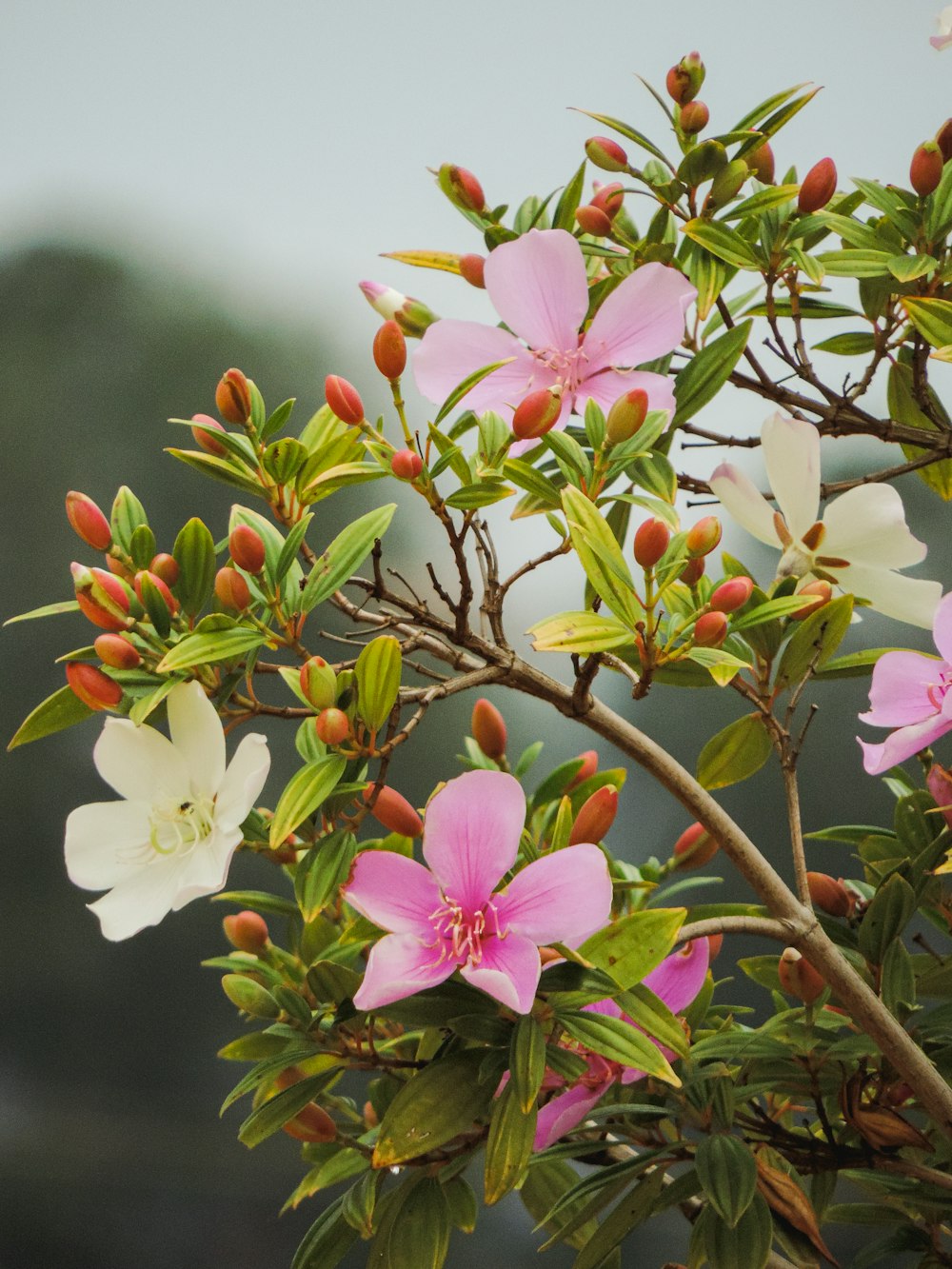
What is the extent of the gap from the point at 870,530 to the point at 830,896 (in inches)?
11.5

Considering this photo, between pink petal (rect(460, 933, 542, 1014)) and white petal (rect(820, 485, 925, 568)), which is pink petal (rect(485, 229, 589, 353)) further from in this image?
pink petal (rect(460, 933, 542, 1014))

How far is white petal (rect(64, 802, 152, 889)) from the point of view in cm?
68

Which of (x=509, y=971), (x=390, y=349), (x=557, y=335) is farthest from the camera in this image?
(x=557, y=335)

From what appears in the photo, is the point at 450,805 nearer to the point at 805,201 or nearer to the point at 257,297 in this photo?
the point at 805,201

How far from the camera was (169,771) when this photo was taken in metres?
0.68

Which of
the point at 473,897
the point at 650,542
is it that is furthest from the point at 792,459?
the point at 473,897

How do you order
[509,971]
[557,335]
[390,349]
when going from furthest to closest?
[557,335], [390,349], [509,971]

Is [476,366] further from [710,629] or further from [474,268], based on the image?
[710,629]

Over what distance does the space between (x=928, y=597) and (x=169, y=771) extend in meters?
0.51

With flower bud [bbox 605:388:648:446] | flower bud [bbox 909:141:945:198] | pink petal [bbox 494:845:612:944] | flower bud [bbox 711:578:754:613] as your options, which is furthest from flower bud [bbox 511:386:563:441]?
flower bud [bbox 909:141:945:198]

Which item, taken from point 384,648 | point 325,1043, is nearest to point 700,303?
point 384,648

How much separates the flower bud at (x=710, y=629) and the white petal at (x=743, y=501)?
15 cm

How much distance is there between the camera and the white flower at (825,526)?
765 millimetres

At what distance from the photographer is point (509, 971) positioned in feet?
2.00
